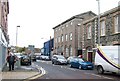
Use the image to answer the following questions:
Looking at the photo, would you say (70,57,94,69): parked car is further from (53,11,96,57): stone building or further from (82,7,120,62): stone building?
(53,11,96,57): stone building

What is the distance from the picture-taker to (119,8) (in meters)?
34.7

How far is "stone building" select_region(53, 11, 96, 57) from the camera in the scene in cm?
5949

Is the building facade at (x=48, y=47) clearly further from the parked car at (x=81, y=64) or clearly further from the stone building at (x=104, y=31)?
the parked car at (x=81, y=64)

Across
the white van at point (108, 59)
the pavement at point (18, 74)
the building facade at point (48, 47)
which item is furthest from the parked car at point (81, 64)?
the building facade at point (48, 47)

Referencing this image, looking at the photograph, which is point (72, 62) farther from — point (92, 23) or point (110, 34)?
point (92, 23)

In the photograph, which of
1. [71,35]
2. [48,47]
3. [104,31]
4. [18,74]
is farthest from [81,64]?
[48,47]

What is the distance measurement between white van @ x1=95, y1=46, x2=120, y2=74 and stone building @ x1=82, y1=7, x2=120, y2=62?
10177 mm

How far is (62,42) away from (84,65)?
3782 centimetres

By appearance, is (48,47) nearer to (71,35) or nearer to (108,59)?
(71,35)

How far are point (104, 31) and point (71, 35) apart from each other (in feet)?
75.7

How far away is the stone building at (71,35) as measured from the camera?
195 ft

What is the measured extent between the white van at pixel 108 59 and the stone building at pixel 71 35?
30.7 meters

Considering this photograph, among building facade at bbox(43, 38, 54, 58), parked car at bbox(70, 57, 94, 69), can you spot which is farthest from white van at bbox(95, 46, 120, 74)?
building facade at bbox(43, 38, 54, 58)

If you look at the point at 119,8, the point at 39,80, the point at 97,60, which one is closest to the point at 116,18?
the point at 119,8
